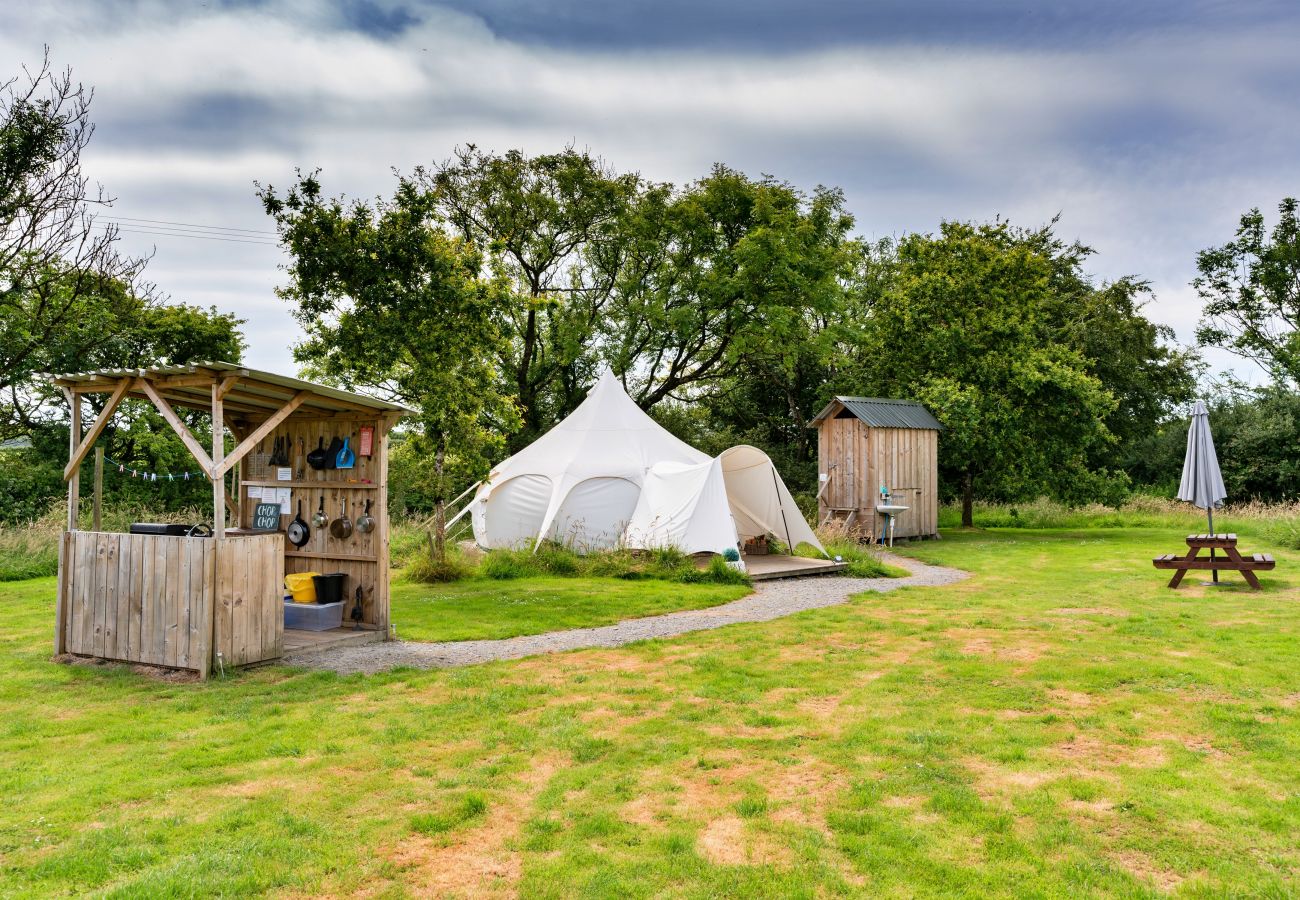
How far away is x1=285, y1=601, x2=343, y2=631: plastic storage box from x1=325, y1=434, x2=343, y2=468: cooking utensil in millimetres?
1411

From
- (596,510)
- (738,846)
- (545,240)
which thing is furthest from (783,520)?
(738,846)

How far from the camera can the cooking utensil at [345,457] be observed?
329 inches

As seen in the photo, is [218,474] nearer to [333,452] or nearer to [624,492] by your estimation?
[333,452]

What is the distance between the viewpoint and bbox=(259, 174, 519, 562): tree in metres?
11.2

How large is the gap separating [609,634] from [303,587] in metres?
3.08

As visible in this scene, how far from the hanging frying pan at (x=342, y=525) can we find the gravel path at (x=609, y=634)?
129 centimetres

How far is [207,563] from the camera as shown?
637cm

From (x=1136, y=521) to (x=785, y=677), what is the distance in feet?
56.1

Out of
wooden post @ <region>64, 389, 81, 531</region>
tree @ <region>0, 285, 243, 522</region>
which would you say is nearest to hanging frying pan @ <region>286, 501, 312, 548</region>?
wooden post @ <region>64, 389, 81, 531</region>

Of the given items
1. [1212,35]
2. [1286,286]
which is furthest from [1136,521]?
[1212,35]

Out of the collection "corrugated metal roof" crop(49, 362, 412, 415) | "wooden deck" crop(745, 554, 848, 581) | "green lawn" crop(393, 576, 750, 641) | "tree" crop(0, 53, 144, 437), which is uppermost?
"tree" crop(0, 53, 144, 437)

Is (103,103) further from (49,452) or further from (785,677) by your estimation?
(785,677)

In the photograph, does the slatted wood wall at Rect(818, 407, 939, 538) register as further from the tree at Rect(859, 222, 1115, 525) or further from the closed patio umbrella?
the closed patio umbrella

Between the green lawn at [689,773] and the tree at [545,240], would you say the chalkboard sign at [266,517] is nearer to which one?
the green lawn at [689,773]
